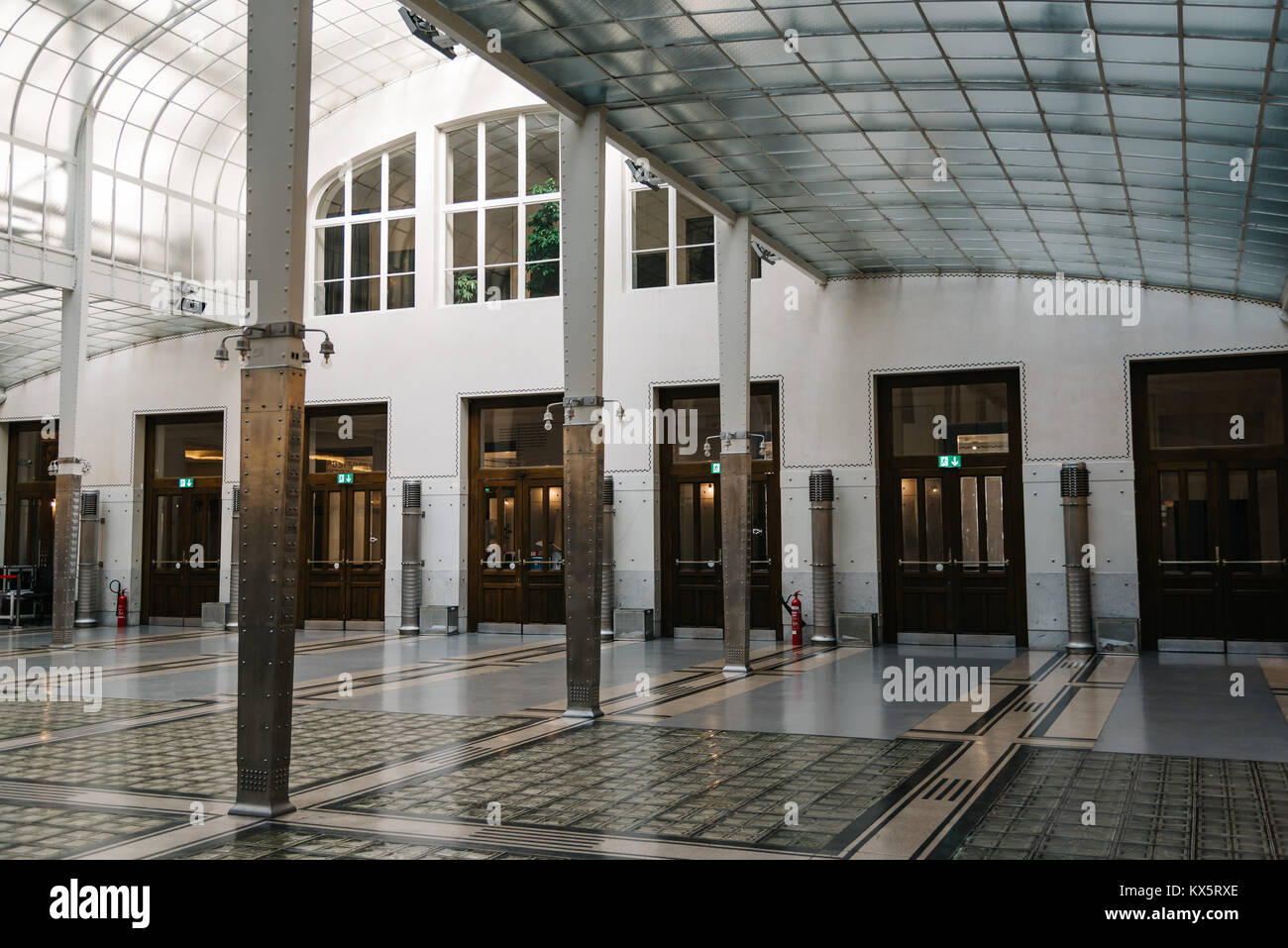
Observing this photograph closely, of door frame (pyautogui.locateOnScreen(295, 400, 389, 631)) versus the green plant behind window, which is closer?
the green plant behind window

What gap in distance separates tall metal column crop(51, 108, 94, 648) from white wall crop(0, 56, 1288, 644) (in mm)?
4404

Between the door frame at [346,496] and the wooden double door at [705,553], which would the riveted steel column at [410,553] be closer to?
the door frame at [346,496]

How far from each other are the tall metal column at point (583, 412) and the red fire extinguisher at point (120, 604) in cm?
1699

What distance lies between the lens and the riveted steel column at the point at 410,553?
21781mm

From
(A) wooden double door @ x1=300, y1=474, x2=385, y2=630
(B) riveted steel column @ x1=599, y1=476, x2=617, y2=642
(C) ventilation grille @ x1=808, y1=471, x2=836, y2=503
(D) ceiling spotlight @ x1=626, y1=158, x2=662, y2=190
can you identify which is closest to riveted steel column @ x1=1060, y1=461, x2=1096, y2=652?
(C) ventilation grille @ x1=808, y1=471, x2=836, y2=503

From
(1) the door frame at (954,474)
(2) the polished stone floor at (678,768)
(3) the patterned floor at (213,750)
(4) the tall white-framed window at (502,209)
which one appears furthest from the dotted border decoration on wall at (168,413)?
(1) the door frame at (954,474)

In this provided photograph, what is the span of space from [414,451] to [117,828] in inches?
629

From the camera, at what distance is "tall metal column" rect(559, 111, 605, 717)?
35.8 feet

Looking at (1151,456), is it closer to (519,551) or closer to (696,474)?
(696,474)

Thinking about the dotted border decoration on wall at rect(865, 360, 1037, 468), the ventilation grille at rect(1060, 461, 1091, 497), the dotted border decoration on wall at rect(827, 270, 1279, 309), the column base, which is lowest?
the column base

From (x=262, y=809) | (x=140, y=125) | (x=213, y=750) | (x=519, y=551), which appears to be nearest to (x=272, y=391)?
(x=262, y=809)

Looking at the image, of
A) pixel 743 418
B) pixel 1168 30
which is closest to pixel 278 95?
pixel 1168 30

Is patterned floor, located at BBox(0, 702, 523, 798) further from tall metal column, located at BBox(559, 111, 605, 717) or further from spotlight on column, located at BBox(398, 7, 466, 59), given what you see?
spotlight on column, located at BBox(398, 7, 466, 59)

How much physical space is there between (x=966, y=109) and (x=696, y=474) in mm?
10347
